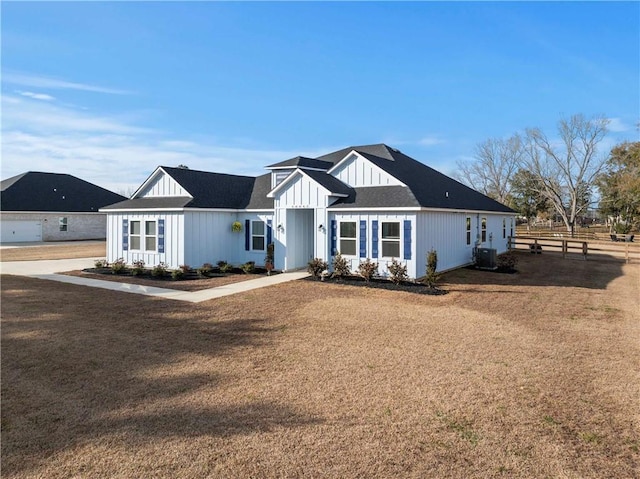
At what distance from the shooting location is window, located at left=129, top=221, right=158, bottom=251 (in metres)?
18.5

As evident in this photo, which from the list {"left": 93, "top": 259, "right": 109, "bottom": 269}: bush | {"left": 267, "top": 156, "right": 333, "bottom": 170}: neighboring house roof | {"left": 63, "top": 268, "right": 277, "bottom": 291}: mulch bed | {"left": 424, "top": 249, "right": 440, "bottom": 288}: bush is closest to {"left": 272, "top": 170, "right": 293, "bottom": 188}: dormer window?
{"left": 267, "top": 156, "right": 333, "bottom": 170}: neighboring house roof

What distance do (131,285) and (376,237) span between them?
8.89 m

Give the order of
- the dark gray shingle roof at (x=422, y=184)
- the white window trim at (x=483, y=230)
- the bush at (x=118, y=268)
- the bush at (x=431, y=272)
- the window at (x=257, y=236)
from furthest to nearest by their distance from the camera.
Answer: the white window trim at (x=483, y=230) → the window at (x=257, y=236) → the bush at (x=118, y=268) → the dark gray shingle roof at (x=422, y=184) → the bush at (x=431, y=272)

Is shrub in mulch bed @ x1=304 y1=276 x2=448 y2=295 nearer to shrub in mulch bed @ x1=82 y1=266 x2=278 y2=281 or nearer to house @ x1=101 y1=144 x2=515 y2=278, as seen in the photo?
house @ x1=101 y1=144 x2=515 y2=278

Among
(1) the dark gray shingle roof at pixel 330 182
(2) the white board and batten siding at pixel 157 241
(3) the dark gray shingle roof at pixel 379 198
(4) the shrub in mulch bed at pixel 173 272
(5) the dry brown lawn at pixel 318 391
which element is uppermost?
(1) the dark gray shingle roof at pixel 330 182

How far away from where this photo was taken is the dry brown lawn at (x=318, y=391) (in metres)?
4.06

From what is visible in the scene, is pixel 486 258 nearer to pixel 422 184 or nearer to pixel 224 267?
pixel 422 184

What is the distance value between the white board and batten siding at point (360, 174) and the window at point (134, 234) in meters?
9.34

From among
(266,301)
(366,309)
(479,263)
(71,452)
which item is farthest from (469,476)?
(479,263)

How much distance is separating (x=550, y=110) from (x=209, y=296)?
176 ft

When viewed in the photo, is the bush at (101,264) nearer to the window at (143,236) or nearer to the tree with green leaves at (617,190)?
the window at (143,236)

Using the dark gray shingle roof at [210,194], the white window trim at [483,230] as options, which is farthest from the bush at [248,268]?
the white window trim at [483,230]

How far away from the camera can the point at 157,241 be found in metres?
18.2

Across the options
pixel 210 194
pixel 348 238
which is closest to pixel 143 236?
pixel 210 194
